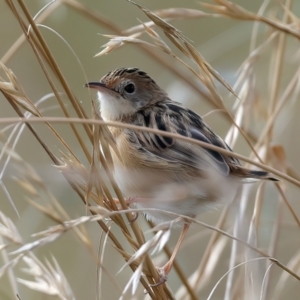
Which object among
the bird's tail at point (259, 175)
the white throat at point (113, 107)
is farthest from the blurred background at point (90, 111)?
the white throat at point (113, 107)

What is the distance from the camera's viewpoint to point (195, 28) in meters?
6.76

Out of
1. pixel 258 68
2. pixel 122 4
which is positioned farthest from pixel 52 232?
pixel 122 4

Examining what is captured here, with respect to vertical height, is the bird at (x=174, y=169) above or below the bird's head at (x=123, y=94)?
below

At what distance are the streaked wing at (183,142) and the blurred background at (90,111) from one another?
22 cm

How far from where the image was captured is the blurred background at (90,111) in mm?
3359

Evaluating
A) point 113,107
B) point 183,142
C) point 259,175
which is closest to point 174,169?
point 183,142

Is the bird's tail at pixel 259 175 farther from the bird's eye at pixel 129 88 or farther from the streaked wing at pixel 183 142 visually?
the bird's eye at pixel 129 88

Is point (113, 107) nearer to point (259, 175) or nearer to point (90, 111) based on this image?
point (259, 175)

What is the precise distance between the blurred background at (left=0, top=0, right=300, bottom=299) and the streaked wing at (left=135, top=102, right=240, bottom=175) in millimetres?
215

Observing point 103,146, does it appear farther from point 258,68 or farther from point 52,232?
point 258,68

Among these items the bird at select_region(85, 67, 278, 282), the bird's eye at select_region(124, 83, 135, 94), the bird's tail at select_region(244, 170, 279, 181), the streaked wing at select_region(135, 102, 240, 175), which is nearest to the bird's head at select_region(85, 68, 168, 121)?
the bird's eye at select_region(124, 83, 135, 94)

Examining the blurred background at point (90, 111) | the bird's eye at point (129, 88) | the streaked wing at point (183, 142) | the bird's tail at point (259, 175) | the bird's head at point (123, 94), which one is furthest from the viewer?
the bird's eye at point (129, 88)

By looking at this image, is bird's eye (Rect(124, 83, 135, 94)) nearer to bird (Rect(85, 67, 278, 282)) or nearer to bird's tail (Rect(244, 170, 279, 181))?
bird (Rect(85, 67, 278, 282))

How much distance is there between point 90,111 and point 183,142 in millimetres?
2343
